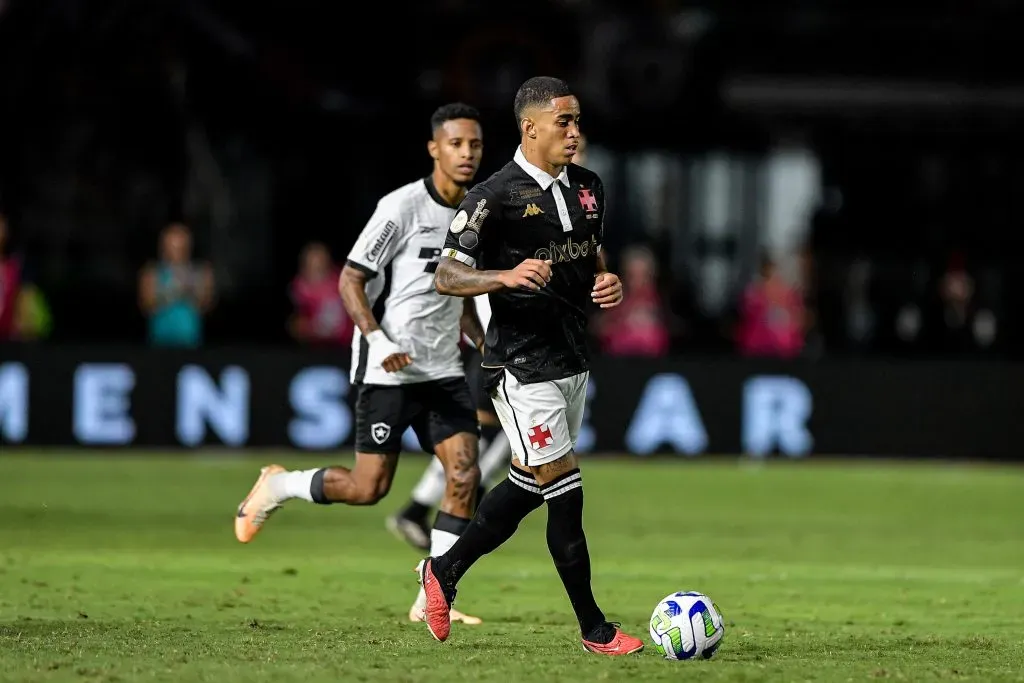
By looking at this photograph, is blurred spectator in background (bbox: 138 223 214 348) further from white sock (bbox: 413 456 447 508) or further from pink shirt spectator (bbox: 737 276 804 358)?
white sock (bbox: 413 456 447 508)

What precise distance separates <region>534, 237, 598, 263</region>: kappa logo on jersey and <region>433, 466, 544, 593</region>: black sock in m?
0.92

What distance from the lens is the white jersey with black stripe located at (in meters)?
9.26

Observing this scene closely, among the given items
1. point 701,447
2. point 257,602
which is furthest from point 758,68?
point 257,602

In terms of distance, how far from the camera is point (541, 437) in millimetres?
7777

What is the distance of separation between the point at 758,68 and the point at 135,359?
980 cm

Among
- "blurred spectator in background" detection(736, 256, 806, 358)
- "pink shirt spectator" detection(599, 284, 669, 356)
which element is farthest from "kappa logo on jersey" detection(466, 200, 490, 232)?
"blurred spectator in background" detection(736, 256, 806, 358)

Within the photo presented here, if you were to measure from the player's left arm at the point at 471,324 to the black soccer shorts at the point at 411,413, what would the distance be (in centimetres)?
32

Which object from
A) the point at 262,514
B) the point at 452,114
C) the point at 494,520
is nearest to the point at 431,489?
the point at 262,514

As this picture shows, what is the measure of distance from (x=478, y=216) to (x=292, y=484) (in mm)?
2330

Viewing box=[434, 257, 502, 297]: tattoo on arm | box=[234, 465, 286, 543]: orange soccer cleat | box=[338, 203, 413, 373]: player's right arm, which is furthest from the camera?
box=[234, 465, 286, 543]: orange soccer cleat

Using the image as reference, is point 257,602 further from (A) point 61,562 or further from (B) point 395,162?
(B) point 395,162

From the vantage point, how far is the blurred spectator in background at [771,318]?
19.2 m

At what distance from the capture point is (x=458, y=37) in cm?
2169

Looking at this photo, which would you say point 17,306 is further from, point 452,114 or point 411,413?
point 452,114
